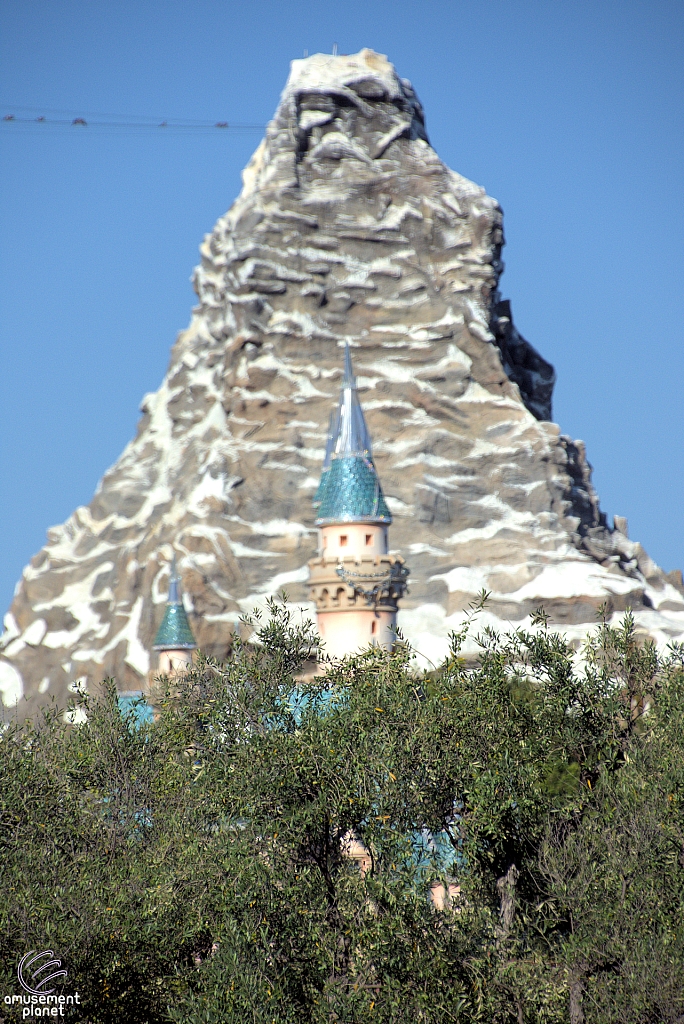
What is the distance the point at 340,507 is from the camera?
3856 cm

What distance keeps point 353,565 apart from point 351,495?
193cm

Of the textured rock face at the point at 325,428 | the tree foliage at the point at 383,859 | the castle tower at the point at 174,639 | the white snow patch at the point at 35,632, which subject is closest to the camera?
the tree foliage at the point at 383,859

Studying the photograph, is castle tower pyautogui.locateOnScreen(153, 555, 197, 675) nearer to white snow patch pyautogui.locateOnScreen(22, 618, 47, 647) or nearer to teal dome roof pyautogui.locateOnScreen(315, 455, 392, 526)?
teal dome roof pyautogui.locateOnScreen(315, 455, 392, 526)

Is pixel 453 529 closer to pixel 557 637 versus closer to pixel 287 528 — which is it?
pixel 287 528

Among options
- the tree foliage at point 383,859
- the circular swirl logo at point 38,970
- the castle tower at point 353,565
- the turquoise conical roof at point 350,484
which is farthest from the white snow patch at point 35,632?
the circular swirl logo at point 38,970

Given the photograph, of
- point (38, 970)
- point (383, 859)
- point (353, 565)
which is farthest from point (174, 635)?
point (383, 859)

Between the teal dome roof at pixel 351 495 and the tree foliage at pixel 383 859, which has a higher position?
the teal dome roof at pixel 351 495

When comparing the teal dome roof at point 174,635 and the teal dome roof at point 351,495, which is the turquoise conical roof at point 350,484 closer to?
the teal dome roof at point 351,495

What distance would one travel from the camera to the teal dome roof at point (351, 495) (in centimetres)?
3847

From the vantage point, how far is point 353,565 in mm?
37719

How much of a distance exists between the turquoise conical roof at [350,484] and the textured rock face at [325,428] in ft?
145

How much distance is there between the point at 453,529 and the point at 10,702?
28.0m

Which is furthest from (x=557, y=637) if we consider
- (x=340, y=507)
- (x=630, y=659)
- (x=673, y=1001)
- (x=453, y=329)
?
(x=453, y=329)

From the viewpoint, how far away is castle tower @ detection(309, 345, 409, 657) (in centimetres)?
3759
